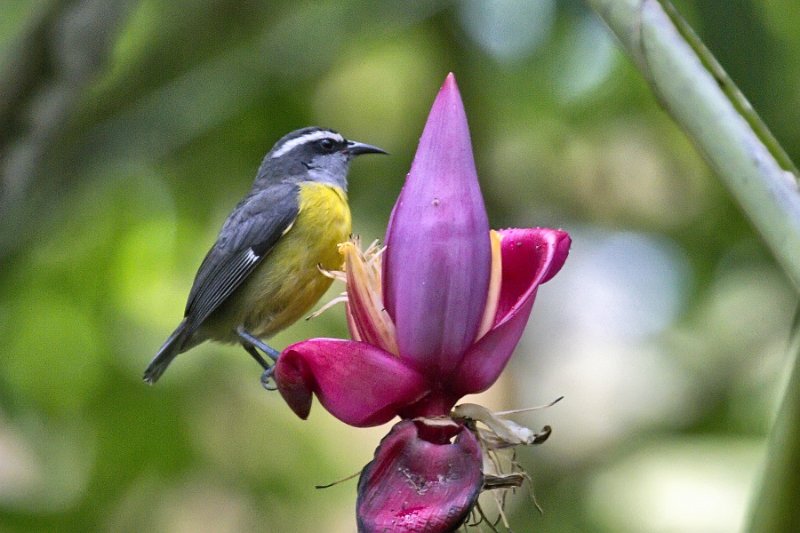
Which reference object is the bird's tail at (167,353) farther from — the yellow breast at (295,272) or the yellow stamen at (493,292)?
the yellow stamen at (493,292)

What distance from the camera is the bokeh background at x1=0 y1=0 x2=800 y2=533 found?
3.11m

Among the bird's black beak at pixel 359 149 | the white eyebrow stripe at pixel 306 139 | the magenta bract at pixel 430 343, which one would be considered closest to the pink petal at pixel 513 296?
the magenta bract at pixel 430 343

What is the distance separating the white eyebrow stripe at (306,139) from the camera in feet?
10.8

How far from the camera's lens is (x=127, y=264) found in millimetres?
3619

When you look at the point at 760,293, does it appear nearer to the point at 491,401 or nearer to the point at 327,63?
the point at 491,401

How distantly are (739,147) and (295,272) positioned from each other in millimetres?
2119

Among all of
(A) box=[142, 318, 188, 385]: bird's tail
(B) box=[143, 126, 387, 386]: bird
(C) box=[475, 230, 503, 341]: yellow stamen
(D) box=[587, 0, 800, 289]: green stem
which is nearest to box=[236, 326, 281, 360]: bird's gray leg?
(B) box=[143, 126, 387, 386]: bird

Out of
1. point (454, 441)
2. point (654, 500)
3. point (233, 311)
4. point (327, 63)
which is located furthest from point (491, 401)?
point (454, 441)

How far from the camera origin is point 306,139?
3303mm

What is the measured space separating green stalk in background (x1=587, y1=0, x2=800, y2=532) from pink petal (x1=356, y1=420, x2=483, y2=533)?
0.83 ft

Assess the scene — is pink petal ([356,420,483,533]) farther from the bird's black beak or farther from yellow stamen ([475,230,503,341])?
the bird's black beak

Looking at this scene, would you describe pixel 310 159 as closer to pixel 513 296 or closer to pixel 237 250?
pixel 237 250

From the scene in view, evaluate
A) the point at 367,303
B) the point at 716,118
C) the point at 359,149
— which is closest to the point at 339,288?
the point at 359,149

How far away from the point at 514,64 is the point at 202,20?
0.98m
